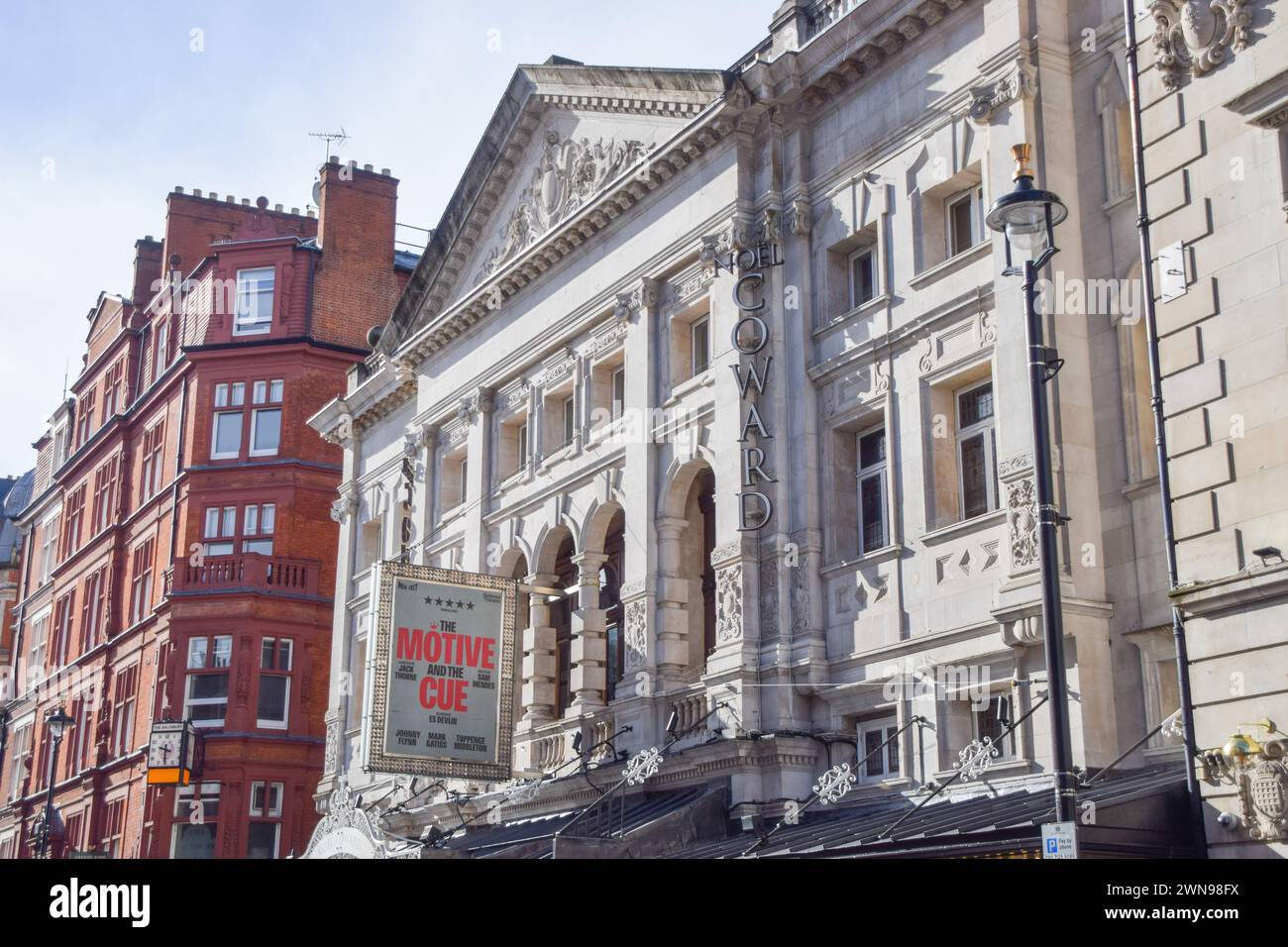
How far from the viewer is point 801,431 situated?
25.8 metres

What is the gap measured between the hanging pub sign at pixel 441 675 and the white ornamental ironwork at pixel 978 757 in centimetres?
1119

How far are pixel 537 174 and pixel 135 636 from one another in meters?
23.8

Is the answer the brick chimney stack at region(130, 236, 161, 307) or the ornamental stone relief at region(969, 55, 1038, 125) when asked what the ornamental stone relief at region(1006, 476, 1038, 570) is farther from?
the brick chimney stack at region(130, 236, 161, 307)

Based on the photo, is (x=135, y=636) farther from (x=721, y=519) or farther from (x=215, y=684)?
(x=721, y=519)

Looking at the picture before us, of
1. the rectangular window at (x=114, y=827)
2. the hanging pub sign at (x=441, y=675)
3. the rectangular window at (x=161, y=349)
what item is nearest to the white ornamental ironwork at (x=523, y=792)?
the hanging pub sign at (x=441, y=675)

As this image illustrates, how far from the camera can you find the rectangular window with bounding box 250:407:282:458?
48.6 m

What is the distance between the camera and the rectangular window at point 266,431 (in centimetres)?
4862

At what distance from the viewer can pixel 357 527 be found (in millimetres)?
41656

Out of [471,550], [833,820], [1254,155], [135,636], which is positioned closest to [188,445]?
[135,636]

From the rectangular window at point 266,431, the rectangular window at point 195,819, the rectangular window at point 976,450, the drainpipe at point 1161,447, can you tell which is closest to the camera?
the drainpipe at point 1161,447

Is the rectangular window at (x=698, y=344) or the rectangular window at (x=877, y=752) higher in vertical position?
the rectangular window at (x=698, y=344)

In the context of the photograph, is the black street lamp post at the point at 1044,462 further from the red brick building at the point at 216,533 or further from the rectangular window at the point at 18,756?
the rectangular window at the point at 18,756

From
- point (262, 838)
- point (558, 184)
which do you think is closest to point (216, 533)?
point (262, 838)

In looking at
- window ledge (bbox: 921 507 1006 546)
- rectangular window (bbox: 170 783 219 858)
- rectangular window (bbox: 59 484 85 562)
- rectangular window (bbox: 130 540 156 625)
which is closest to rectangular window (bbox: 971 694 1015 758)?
window ledge (bbox: 921 507 1006 546)
